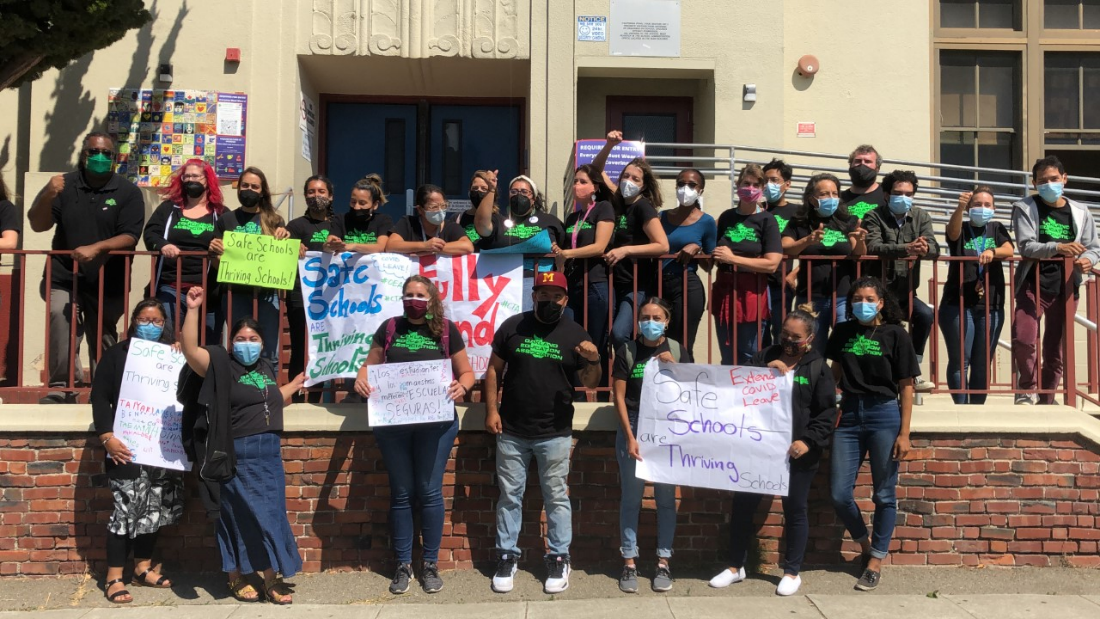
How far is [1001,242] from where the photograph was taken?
23.2 ft

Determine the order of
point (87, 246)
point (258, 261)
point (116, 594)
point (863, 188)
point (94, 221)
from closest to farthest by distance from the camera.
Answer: point (116, 594)
point (258, 261)
point (87, 246)
point (94, 221)
point (863, 188)

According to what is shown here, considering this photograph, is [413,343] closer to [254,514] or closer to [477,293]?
[477,293]

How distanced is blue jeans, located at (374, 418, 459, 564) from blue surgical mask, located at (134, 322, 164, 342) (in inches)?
59.2

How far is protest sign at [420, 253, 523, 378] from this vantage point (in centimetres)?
668

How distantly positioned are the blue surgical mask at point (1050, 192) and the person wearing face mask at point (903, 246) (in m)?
0.95

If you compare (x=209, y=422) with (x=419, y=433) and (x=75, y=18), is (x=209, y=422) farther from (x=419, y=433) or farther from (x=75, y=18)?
(x=75, y=18)

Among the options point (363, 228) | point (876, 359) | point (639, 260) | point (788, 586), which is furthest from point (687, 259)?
point (363, 228)

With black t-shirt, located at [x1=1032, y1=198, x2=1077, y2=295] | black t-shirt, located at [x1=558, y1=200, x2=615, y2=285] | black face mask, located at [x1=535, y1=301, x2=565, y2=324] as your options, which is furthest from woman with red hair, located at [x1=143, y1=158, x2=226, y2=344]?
black t-shirt, located at [x1=1032, y1=198, x2=1077, y2=295]

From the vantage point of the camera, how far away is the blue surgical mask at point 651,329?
6051 mm

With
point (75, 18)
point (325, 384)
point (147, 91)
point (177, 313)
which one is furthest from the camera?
point (147, 91)

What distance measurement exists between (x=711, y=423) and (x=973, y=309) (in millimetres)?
2188

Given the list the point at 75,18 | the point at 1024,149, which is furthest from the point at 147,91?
the point at 1024,149

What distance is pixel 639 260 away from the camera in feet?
21.8

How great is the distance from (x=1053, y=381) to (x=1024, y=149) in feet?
22.9
